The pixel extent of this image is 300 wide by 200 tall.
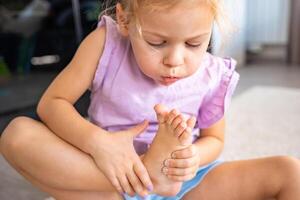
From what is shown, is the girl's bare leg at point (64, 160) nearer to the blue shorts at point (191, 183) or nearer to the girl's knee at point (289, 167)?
the blue shorts at point (191, 183)

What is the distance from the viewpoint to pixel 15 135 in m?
0.60

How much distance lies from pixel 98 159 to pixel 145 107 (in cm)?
12

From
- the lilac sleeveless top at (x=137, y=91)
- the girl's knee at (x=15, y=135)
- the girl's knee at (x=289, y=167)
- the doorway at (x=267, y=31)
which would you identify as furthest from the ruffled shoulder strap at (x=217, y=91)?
the doorway at (x=267, y=31)

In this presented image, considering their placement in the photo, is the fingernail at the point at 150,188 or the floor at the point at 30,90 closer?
the fingernail at the point at 150,188

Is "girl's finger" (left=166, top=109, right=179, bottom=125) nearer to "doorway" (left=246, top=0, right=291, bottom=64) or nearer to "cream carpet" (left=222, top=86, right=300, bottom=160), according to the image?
"cream carpet" (left=222, top=86, right=300, bottom=160)

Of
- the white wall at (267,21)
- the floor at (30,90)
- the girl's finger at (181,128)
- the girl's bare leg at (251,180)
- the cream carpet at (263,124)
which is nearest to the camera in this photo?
the girl's finger at (181,128)

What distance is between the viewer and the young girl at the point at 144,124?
0.55 m

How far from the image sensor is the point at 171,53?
546 millimetres

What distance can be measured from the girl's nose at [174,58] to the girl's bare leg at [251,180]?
0.70ft

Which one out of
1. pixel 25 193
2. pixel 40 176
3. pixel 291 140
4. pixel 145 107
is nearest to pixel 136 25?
pixel 145 107

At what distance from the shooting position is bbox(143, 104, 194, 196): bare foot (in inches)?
20.9

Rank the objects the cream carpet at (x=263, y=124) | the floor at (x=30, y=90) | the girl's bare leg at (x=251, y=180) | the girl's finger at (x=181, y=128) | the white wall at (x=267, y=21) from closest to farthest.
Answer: the girl's finger at (x=181, y=128), the girl's bare leg at (x=251, y=180), the floor at (x=30, y=90), the cream carpet at (x=263, y=124), the white wall at (x=267, y=21)

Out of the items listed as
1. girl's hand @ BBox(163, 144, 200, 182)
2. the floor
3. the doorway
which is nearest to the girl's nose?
girl's hand @ BBox(163, 144, 200, 182)

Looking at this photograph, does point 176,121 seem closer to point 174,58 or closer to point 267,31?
point 174,58
